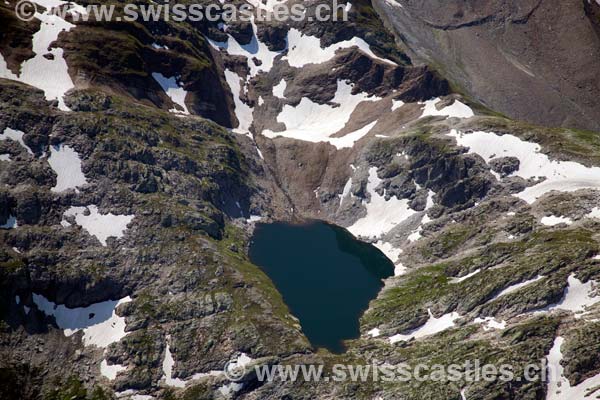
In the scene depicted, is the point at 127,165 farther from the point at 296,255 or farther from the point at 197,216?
the point at 296,255

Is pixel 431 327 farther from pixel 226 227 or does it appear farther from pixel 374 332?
pixel 226 227

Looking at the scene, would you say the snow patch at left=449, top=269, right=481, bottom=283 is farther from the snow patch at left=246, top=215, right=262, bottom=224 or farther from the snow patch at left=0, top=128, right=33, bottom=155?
the snow patch at left=0, top=128, right=33, bottom=155

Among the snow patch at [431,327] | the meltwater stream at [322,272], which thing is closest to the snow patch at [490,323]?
the snow patch at [431,327]

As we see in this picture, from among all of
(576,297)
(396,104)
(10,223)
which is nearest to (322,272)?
(576,297)

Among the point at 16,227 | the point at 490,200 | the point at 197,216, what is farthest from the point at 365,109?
the point at 16,227

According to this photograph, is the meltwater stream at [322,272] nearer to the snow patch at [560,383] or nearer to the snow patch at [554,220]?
the snow patch at [554,220]
